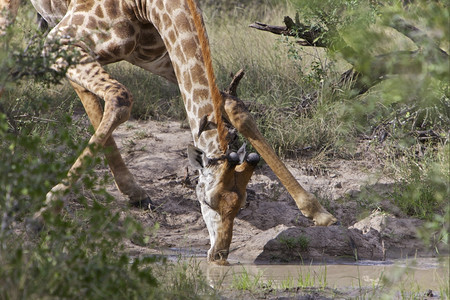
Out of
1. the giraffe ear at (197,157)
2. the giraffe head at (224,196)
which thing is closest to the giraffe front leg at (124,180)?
the giraffe ear at (197,157)

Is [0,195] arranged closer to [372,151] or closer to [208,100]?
[208,100]

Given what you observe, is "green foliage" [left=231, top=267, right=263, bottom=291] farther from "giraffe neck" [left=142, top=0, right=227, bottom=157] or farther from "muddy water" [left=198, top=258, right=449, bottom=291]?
"giraffe neck" [left=142, top=0, right=227, bottom=157]

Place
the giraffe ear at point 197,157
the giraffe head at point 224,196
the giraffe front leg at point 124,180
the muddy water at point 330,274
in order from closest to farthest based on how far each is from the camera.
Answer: the muddy water at point 330,274 < the giraffe head at point 224,196 < the giraffe ear at point 197,157 < the giraffe front leg at point 124,180

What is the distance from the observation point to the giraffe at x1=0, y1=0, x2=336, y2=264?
4906mm

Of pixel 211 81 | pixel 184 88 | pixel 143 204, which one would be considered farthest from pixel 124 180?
pixel 211 81

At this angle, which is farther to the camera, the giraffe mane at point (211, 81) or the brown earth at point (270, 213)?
the brown earth at point (270, 213)

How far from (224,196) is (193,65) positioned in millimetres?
1228

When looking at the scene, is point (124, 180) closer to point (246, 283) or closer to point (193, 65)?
point (193, 65)

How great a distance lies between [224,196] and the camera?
4.85 meters

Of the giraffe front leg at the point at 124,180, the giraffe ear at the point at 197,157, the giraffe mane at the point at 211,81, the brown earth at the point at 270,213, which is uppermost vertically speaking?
the giraffe mane at the point at 211,81

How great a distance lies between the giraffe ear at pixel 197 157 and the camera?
502 cm

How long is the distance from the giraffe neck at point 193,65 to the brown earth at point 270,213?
3.06ft

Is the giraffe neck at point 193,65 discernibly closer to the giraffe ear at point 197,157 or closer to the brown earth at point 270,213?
the giraffe ear at point 197,157

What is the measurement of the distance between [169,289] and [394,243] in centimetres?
277
